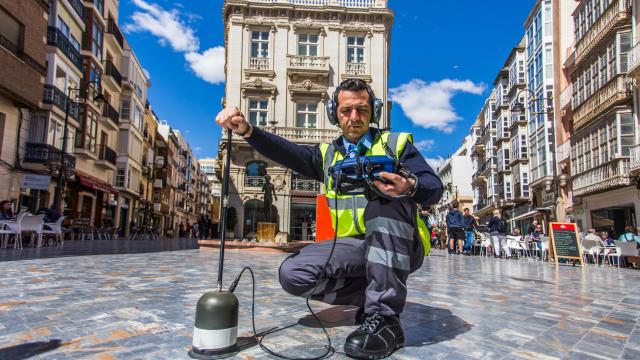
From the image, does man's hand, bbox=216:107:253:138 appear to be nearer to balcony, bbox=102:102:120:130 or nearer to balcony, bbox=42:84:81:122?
balcony, bbox=42:84:81:122

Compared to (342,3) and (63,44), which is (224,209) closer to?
(63,44)

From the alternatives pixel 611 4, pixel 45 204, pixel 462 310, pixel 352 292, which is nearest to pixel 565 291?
pixel 462 310

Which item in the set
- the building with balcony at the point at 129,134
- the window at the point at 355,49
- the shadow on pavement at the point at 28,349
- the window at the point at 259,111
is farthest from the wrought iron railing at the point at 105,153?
the shadow on pavement at the point at 28,349

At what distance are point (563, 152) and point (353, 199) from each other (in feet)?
82.9

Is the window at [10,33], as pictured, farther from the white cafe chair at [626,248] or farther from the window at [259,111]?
the white cafe chair at [626,248]

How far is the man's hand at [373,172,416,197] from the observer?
194 centimetres

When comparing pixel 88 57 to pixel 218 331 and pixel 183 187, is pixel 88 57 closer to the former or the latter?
pixel 218 331

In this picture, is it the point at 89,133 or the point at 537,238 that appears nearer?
the point at 537,238

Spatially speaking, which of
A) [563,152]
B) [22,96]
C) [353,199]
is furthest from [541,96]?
[353,199]

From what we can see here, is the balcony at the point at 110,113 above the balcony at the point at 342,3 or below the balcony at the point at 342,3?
below

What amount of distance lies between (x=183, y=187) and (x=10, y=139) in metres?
51.7

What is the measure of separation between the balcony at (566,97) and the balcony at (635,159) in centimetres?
774

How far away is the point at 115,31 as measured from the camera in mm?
31188

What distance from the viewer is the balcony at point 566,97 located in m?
23.1
